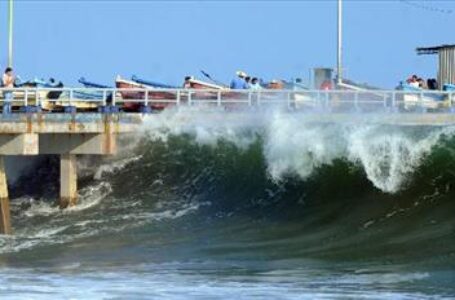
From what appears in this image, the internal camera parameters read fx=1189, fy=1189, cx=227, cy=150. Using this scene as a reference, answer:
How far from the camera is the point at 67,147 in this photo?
29344mm

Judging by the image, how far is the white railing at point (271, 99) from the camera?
30766 mm

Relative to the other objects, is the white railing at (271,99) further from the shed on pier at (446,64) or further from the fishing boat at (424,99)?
the shed on pier at (446,64)

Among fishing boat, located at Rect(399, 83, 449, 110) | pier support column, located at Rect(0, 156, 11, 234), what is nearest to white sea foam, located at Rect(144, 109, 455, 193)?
fishing boat, located at Rect(399, 83, 449, 110)

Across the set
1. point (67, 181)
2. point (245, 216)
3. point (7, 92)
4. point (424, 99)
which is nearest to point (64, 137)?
point (67, 181)

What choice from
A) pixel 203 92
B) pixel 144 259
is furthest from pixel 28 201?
pixel 144 259

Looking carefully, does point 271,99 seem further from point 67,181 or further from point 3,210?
point 3,210

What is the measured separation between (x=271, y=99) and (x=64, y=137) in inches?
222

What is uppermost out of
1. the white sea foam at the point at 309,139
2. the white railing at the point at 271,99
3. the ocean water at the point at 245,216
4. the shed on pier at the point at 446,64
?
the shed on pier at the point at 446,64

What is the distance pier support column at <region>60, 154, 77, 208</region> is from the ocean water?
1.06 ft

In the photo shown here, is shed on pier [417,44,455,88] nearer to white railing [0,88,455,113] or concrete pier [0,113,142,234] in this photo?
white railing [0,88,455,113]

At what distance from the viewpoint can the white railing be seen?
30766 millimetres

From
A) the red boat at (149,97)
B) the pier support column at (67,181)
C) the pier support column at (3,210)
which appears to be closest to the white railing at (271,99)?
the red boat at (149,97)

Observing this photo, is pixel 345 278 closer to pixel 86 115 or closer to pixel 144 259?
pixel 144 259

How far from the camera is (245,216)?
25.8 metres
